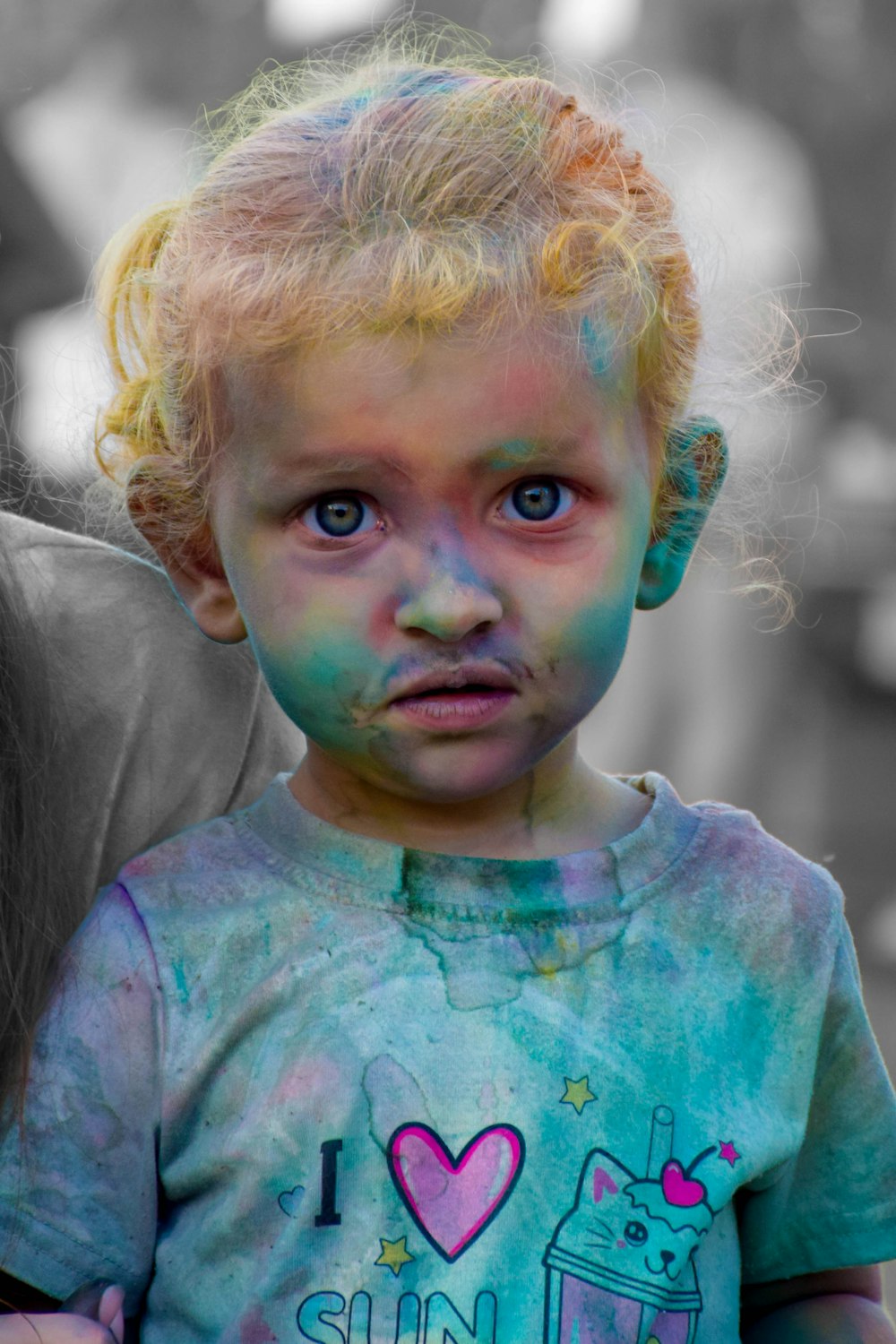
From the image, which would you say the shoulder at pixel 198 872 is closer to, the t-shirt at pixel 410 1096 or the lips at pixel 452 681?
the t-shirt at pixel 410 1096

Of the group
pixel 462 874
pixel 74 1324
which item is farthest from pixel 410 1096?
pixel 74 1324

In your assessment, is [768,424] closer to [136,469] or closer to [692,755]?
[136,469]

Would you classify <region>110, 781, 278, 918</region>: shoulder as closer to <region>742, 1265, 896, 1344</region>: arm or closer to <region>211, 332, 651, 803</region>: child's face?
<region>211, 332, 651, 803</region>: child's face

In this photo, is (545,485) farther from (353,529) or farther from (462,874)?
(462,874)

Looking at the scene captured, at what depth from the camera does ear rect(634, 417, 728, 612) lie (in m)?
1.51

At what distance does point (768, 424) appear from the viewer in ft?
6.29

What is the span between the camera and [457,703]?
132cm

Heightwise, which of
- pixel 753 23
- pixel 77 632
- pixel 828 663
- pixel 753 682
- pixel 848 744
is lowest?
pixel 77 632

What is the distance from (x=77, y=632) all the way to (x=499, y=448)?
645mm

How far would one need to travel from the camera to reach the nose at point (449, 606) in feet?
4.16

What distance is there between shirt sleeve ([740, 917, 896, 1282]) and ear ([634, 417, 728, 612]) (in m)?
0.40

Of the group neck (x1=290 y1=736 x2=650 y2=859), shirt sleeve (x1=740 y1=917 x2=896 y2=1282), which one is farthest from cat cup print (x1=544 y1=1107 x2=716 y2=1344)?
neck (x1=290 y1=736 x2=650 y2=859)

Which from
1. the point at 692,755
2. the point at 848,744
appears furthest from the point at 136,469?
the point at 848,744

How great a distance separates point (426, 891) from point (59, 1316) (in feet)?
1.47
